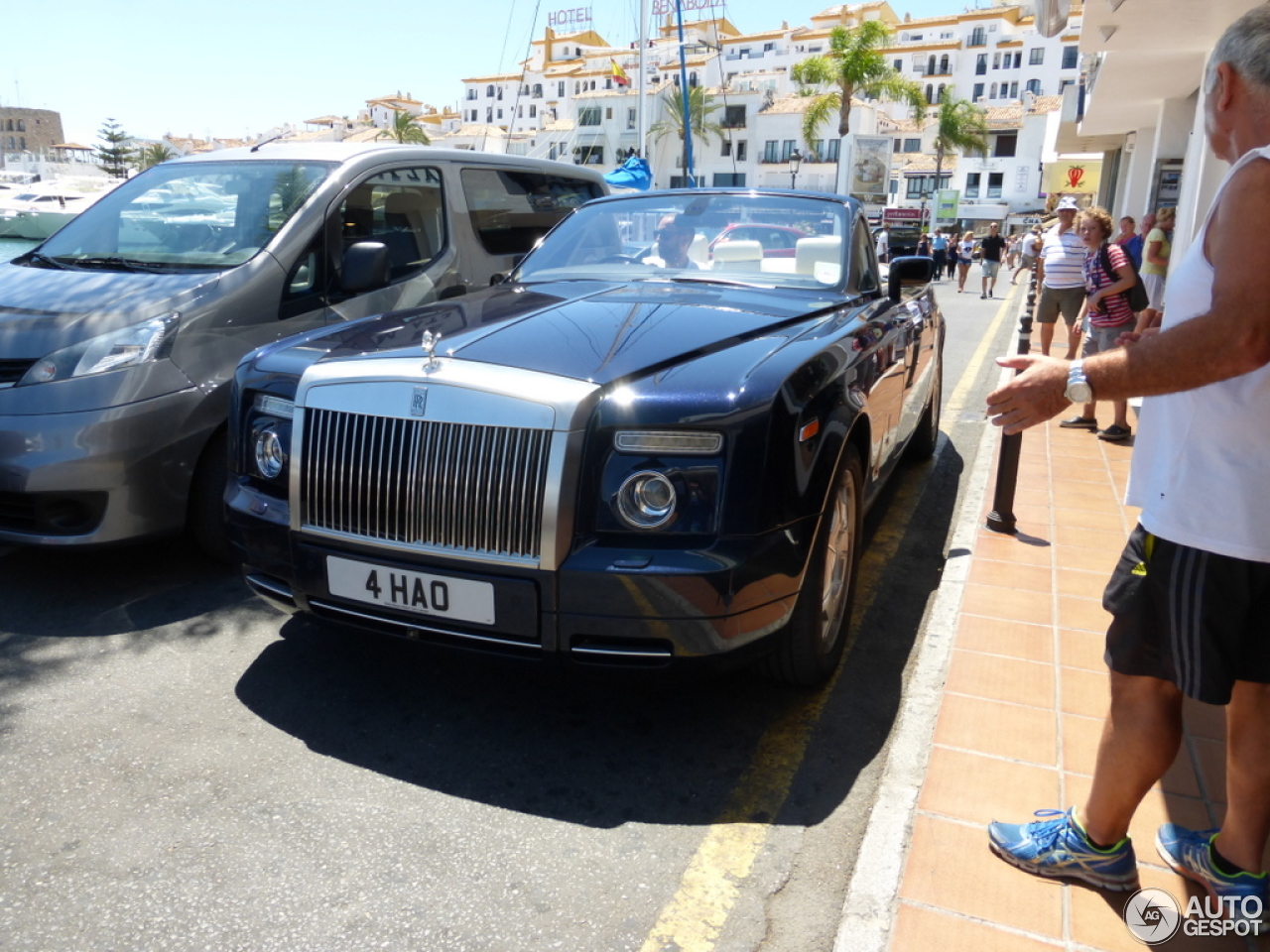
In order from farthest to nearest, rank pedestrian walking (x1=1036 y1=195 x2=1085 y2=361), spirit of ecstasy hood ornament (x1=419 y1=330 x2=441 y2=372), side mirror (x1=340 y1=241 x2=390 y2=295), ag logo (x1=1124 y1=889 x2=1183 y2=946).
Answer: pedestrian walking (x1=1036 y1=195 x2=1085 y2=361), side mirror (x1=340 y1=241 x2=390 y2=295), spirit of ecstasy hood ornament (x1=419 y1=330 x2=441 y2=372), ag logo (x1=1124 y1=889 x2=1183 y2=946)

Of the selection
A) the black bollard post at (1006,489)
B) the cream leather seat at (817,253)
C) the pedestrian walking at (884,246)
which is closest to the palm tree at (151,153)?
the pedestrian walking at (884,246)

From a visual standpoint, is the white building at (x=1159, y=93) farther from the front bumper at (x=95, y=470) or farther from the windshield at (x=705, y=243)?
the front bumper at (x=95, y=470)

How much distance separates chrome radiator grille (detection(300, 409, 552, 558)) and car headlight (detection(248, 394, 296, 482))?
0.63 feet

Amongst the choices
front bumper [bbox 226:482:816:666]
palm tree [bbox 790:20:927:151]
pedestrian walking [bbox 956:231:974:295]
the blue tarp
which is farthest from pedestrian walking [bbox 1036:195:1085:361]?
palm tree [bbox 790:20:927:151]

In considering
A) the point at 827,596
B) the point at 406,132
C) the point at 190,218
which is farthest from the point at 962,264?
the point at 406,132

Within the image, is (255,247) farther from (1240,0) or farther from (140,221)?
Result: (1240,0)

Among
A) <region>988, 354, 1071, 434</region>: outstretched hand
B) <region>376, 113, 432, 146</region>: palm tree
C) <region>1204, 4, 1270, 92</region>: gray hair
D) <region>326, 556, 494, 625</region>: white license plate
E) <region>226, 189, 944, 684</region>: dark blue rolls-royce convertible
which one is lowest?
<region>326, 556, 494, 625</region>: white license plate

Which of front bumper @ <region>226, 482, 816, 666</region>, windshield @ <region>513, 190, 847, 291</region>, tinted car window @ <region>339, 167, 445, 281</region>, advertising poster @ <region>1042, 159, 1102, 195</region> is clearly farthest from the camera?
advertising poster @ <region>1042, 159, 1102, 195</region>

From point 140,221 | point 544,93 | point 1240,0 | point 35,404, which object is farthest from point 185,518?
point 544,93

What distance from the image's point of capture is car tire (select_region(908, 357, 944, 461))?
6.24m

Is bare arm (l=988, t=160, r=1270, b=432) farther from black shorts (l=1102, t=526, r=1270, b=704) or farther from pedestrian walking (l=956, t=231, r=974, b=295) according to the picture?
pedestrian walking (l=956, t=231, r=974, b=295)

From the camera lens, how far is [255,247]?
183 inches

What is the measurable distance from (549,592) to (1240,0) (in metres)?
9.59

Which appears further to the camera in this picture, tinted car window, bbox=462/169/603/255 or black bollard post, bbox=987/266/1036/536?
tinted car window, bbox=462/169/603/255
